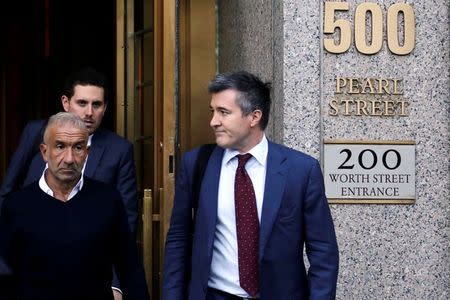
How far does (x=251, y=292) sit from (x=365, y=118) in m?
2.22

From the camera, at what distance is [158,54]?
22.9 ft

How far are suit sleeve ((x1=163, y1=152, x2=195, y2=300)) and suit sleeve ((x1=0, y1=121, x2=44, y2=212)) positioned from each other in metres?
1.42

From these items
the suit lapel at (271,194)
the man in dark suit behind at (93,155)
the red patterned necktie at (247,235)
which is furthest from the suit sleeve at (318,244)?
the man in dark suit behind at (93,155)

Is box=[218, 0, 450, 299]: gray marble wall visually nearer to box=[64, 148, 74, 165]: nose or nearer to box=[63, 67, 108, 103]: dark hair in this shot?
box=[63, 67, 108, 103]: dark hair

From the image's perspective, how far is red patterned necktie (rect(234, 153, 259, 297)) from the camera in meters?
4.77

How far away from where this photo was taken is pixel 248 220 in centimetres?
480

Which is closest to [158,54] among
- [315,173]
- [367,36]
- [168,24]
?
[168,24]

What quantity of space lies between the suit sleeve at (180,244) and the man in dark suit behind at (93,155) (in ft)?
3.40

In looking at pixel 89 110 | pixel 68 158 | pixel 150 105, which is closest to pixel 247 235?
pixel 68 158

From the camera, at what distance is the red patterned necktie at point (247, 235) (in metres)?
4.77

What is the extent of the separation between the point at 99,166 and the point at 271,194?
1.57 meters

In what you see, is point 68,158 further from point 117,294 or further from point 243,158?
point 117,294

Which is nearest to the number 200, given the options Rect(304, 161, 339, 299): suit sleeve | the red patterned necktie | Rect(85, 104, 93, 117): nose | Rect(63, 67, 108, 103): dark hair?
Rect(63, 67, 108, 103): dark hair

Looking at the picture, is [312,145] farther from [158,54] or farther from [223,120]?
[223,120]
